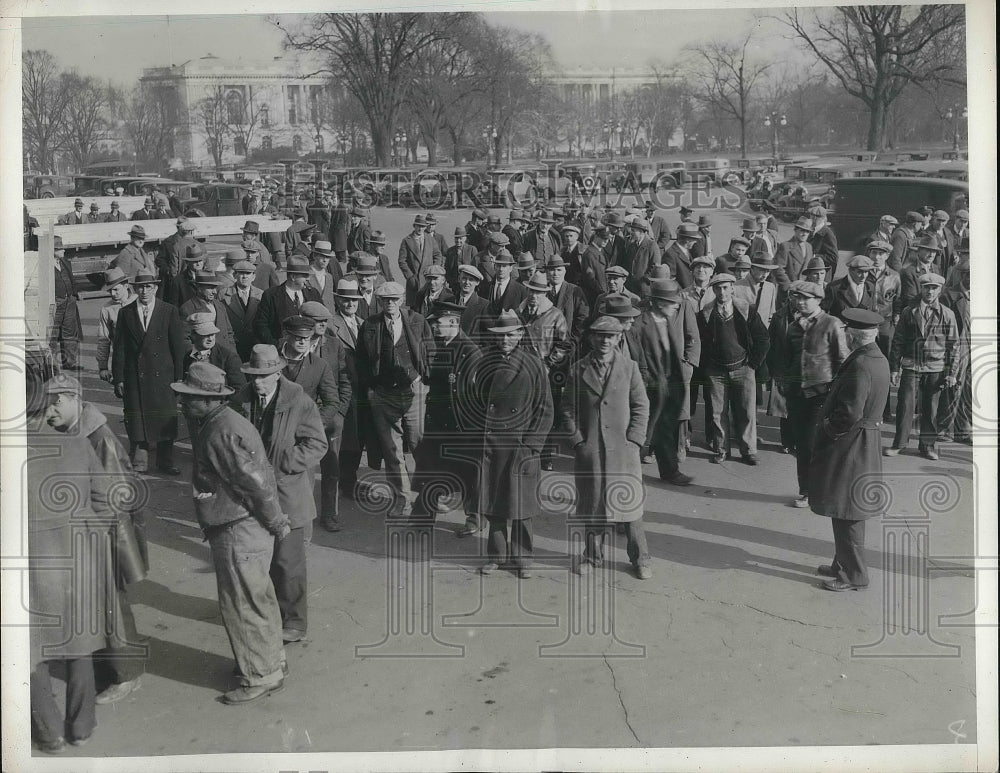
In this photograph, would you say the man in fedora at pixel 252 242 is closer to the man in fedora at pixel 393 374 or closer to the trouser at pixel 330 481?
the man in fedora at pixel 393 374

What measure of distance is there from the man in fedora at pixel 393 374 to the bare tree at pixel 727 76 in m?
5.50

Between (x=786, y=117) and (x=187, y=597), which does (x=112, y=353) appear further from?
(x=786, y=117)

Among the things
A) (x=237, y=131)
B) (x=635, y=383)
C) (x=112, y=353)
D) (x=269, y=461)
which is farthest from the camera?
(x=237, y=131)

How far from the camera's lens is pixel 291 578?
18.4ft

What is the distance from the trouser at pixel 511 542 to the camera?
6449mm

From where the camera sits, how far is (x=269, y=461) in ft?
18.1

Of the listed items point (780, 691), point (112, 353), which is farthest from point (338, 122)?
point (780, 691)

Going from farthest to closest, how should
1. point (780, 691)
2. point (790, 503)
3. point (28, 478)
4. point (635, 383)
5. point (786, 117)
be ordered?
point (786, 117) → point (790, 503) → point (635, 383) → point (780, 691) → point (28, 478)

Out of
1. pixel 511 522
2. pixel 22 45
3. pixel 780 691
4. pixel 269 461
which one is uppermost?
pixel 22 45

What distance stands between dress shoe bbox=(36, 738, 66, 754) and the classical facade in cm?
791

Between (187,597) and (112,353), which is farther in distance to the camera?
(112,353)

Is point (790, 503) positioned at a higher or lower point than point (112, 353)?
lower

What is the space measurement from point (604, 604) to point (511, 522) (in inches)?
32.0

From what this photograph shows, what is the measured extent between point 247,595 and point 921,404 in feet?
19.6
